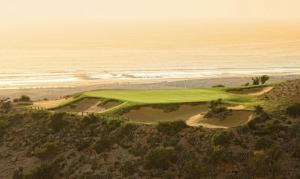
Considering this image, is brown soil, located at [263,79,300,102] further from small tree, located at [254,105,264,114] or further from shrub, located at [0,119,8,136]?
shrub, located at [0,119,8,136]

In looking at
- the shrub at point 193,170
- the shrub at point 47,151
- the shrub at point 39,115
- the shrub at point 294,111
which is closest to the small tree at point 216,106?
the shrub at point 294,111

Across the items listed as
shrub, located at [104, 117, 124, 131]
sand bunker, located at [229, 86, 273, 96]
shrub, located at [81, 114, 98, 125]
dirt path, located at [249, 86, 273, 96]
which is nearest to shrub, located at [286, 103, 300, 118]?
dirt path, located at [249, 86, 273, 96]

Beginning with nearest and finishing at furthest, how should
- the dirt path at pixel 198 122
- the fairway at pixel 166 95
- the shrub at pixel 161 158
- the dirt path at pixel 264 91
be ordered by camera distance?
1. the shrub at pixel 161 158
2. the dirt path at pixel 198 122
3. the fairway at pixel 166 95
4. the dirt path at pixel 264 91

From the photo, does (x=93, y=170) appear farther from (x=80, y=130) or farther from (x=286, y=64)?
(x=286, y=64)

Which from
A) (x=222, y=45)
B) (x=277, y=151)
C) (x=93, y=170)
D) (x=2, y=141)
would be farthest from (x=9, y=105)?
(x=222, y=45)

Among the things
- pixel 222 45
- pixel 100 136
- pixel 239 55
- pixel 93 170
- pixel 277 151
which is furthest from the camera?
pixel 222 45

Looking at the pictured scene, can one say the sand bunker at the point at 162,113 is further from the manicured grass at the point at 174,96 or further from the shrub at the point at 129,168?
the shrub at the point at 129,168

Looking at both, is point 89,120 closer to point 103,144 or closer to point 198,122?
point 103,144
